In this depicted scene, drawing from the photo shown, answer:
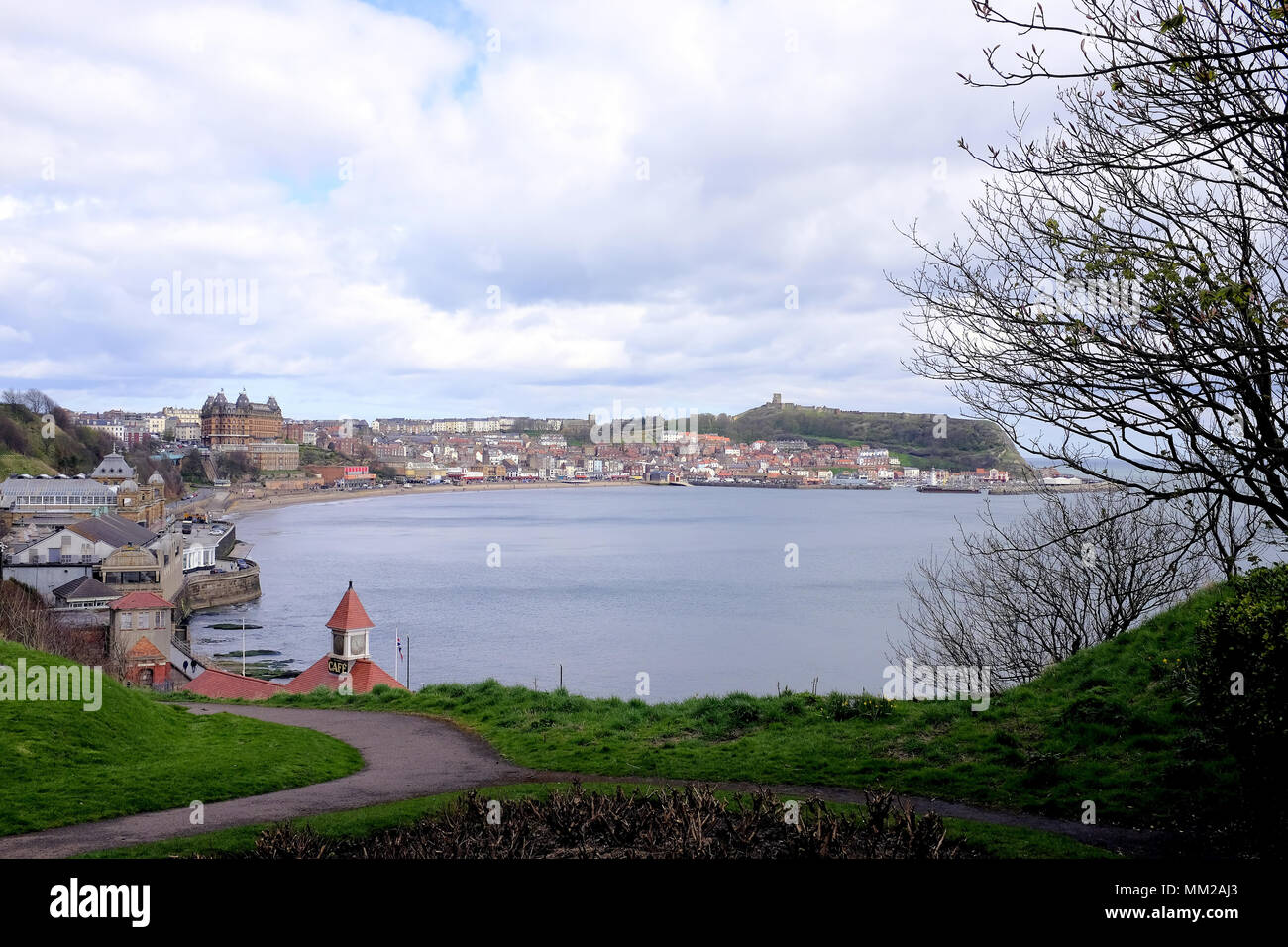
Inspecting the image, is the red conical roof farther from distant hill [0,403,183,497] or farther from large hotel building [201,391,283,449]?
large hotel building [201,391,283,449]

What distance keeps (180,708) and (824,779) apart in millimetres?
9928

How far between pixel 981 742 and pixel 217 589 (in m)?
56.7

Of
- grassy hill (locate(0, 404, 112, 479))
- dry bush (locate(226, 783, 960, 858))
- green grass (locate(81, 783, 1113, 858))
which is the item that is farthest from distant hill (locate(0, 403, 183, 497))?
dry bush (locate(226, 783, 960, 858))

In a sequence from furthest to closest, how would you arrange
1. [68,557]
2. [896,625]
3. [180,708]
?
[68,557], [896,625], [180,708]

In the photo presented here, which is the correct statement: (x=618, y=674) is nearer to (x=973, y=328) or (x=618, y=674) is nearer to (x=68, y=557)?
(x=973, y=328)

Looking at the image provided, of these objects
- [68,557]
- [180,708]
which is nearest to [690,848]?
[180,708]

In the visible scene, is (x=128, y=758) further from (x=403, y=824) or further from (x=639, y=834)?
(x=639, y=834)

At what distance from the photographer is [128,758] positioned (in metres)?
9.52

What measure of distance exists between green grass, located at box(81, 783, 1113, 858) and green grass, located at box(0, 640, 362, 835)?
1693mm

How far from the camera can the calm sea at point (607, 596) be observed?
34281mm

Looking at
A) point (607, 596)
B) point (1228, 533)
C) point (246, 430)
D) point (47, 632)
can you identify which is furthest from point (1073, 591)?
point (246, 430)

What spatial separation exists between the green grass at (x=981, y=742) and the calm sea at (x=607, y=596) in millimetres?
11796
